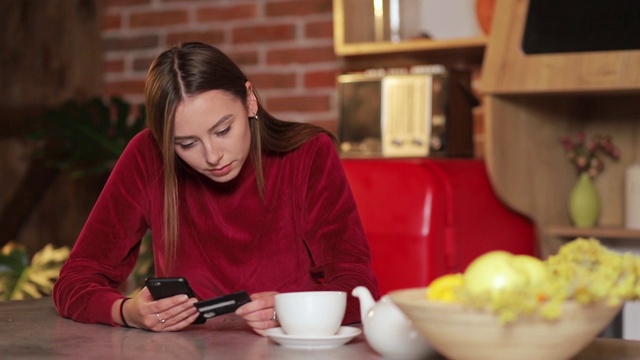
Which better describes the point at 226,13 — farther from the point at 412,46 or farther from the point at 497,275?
the point at 497,275

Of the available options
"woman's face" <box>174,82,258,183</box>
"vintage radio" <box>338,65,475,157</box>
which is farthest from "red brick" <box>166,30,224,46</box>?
"woman's face" <box>174,82,258,183</box>

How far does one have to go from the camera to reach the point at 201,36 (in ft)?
11.8

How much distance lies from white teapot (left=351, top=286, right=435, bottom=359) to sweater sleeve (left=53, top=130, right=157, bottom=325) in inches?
24.9

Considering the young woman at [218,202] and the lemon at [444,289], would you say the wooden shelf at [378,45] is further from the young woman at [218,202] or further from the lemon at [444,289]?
the lemon at [444,289]

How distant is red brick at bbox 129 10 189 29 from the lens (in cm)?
361

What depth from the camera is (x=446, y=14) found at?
10.3 ft

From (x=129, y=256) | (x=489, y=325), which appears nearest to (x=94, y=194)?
(x=129, y=256)

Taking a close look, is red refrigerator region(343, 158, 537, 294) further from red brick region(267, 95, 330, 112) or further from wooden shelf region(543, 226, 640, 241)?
red brick region(267, 95, 330, 112)

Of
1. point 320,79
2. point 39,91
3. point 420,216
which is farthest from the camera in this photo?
point 39,91

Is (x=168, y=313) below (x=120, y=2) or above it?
below

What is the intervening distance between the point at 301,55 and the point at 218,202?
1.64 meters

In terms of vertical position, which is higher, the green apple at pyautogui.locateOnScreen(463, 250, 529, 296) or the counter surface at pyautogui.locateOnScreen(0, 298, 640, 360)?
the green apple at pyautogui.locateOnScreen(463, 250, 529, 296)

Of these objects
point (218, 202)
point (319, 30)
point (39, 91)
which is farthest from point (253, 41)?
point (218, 202)

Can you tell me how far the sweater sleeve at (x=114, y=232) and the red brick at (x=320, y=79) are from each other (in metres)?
1.53
